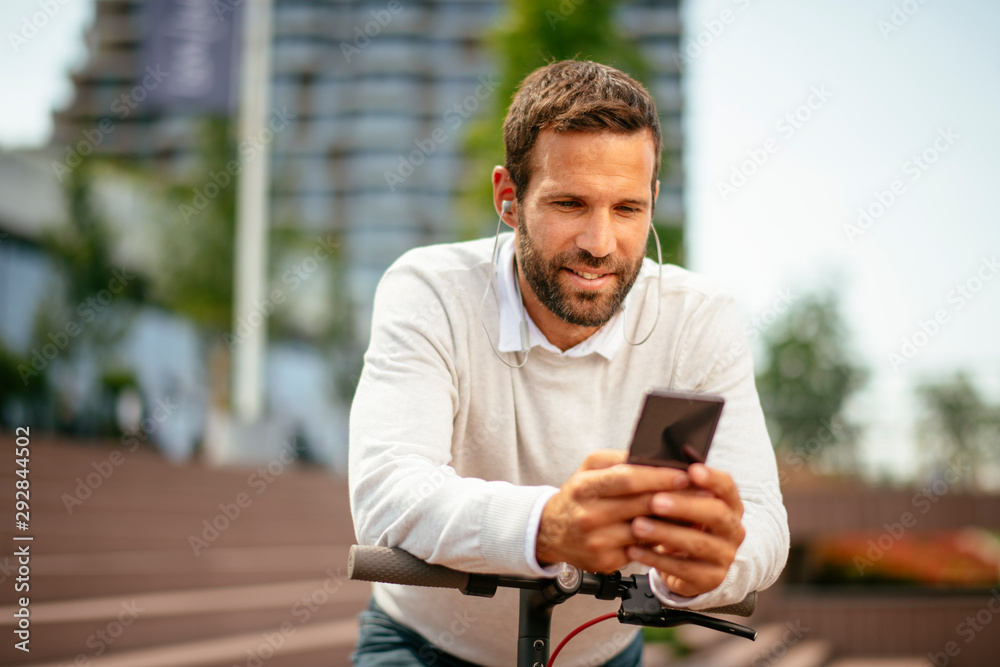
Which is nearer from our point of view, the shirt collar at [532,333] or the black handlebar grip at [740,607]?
the black handlebar grip at [740,607]

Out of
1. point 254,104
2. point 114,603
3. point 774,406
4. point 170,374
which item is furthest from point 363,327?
point 114,603

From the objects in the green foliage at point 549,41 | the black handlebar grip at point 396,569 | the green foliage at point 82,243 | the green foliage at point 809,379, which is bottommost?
the green foliage at point 809,379

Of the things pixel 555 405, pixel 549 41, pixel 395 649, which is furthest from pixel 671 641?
pixel 555 405

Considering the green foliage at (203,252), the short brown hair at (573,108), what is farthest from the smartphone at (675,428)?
the green foliage at (203,252)

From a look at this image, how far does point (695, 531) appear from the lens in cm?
111

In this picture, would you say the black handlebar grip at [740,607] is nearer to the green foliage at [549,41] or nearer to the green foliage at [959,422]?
the green foliage at [549,41]

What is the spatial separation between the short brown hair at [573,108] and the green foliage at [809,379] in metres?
9.04

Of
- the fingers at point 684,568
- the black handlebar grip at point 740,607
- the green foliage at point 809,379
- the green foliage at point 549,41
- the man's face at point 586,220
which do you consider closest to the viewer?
the fingers at point 684,568

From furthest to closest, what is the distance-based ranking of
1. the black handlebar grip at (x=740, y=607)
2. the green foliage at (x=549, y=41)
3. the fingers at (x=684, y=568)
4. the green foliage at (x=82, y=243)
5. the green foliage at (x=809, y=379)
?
the green foliage at (x=82, y=243) < the green foliage at (x=809, y=379) < the green foliage at (x=549, y=41) < the black handlebar grip at (x=740, y=607) < the fingers at (x=684, y=568)

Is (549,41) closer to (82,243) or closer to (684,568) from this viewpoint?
(684,568)

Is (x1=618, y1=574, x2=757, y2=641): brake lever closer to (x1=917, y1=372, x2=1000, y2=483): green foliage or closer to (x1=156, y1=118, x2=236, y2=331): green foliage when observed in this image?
(x1=917, y1=372, x2=1000, y2=483): green foliage

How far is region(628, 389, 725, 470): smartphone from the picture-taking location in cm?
101

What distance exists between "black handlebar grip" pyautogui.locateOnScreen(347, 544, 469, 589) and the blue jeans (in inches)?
22.9

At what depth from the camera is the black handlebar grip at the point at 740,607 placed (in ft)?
4.46
